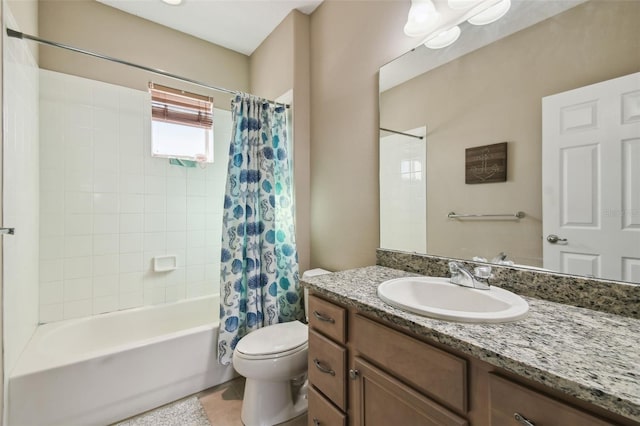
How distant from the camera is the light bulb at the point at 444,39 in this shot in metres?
1.26

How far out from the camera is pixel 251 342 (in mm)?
1569

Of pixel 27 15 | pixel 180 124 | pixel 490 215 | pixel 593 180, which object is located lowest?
pixel 490 215

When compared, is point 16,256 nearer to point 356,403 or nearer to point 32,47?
point 32,47

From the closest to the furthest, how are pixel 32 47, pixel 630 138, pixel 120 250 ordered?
1. pixel 630 138
2. pixel 32 47
3. pixel 120 250

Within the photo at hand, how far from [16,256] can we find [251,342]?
4.26ft

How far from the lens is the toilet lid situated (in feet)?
4.87

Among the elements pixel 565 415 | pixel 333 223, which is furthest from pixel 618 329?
pixel 333 223

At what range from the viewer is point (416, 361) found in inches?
31.2

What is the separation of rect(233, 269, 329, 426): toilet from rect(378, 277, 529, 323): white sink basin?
719 mm

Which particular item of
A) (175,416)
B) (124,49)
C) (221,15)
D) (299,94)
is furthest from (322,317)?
(124,49)

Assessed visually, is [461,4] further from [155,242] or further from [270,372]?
[155,242]

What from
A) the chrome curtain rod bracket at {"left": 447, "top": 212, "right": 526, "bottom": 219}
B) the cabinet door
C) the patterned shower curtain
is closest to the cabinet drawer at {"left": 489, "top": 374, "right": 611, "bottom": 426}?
the cabinet door

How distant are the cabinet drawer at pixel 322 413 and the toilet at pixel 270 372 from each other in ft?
0.98

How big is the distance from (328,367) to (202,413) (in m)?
1.05
